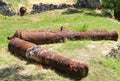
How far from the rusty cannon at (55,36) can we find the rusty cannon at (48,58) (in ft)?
1.88

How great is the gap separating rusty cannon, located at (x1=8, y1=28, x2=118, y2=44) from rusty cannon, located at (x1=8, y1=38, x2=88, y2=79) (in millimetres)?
573

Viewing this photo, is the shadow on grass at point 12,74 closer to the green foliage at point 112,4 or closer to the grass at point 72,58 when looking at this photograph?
the grass at point 72,58

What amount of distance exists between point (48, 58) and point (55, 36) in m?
2.51

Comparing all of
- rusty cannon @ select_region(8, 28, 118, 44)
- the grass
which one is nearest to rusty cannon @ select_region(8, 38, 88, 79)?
the grass

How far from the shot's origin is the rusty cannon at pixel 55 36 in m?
12.6

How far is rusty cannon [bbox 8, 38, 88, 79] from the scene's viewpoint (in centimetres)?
972

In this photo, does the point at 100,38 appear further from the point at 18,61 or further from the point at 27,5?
the point at 27,5

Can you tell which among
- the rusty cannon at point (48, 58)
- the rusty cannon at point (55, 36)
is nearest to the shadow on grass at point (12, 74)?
the rusty cannon at point (48, 58)

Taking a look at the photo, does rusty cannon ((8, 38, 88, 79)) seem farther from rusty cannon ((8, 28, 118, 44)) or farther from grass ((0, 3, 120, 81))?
rusty cannon ((8, 28, 118, 44))

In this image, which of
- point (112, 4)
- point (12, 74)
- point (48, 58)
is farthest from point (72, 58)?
point (112, 4)

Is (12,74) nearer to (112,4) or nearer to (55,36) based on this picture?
(55,36)

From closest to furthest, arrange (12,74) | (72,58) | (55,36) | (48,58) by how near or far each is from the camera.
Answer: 1. (12,74)
2. (48,58)
3. (72,58)
4. (55,36)

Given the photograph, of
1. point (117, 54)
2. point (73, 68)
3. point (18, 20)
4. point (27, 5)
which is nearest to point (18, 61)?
point (73, 68)

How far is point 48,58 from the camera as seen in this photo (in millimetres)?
10391
